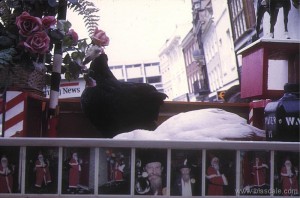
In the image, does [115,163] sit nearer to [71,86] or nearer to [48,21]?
[48,21]

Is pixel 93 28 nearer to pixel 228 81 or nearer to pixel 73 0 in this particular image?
pixel 73 0

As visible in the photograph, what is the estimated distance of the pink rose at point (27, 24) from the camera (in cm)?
145

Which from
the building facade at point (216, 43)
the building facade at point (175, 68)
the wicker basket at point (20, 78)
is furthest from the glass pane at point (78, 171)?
the building facade at point (175, 68)

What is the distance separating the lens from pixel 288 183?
1.13 m

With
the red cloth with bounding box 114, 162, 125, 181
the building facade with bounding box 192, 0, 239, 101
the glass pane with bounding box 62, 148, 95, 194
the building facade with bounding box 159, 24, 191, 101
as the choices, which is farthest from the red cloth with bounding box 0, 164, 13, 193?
the building facade with bounding box 159, 24, 191, 101

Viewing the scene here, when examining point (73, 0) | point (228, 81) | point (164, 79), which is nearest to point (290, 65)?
point (73, 0)

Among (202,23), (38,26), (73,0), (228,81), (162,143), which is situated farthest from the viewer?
(202,23)

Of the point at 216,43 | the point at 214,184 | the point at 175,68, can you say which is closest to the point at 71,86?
the point at 214,184

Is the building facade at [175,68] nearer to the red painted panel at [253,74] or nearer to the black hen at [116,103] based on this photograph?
the red painted panel at [253,74]

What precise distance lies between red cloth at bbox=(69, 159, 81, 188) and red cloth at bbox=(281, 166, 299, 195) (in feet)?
1.74

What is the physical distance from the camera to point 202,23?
21734 millimetres

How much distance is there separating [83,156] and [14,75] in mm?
669

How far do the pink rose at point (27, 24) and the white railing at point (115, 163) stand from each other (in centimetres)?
48

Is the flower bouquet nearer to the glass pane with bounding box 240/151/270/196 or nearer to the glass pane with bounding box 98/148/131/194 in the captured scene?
the glass pane with bounding box 98/148/131/194
